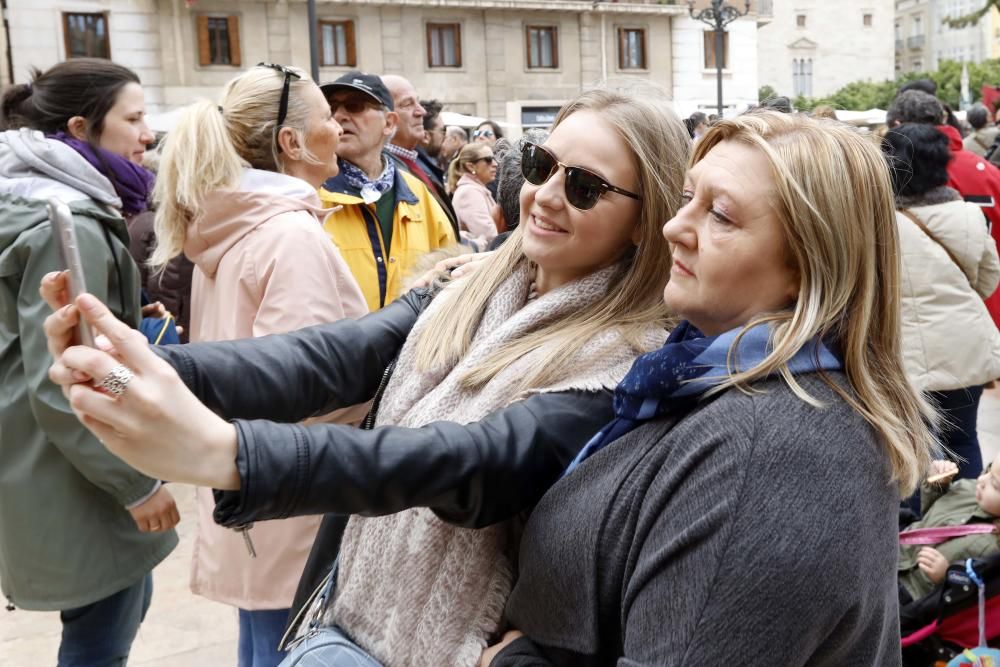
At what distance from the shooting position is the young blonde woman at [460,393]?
1.31m

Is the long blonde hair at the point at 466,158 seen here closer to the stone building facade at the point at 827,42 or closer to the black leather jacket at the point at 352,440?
the black leather jacket at the point at 352,440

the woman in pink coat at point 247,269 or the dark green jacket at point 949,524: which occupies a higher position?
the woman in pink coat at point 247,269

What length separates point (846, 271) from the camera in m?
1.44

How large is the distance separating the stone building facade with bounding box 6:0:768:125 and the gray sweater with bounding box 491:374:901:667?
865 inches

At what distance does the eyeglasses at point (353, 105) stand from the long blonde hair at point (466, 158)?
3.28 meters

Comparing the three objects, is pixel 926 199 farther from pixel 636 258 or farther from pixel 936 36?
pixel 936 36

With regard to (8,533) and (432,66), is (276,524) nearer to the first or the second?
(8,533)

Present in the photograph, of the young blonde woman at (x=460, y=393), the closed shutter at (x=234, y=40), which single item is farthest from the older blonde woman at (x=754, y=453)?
the closed shutter at (x=234, y=40)

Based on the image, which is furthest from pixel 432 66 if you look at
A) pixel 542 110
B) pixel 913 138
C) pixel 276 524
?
pixel 276 524

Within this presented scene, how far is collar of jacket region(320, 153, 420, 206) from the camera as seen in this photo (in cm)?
374

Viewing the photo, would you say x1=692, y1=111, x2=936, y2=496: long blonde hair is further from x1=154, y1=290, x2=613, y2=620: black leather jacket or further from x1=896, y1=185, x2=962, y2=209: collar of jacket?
x1=896, y1=185, x2=962, y2=209: collar of jacket

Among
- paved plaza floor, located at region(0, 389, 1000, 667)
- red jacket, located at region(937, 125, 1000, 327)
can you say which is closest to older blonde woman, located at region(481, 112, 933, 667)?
paved plaza floor, located at region(0, 389, 1000, 667)

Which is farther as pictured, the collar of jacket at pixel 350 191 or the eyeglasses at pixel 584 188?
the collar of jacket at pixel 350 191

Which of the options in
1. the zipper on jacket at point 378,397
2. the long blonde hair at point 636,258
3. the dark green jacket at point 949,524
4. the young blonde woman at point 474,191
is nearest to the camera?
the long blonde hair at point 636,258
